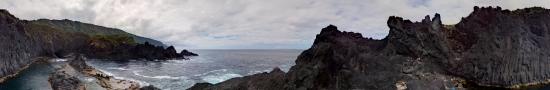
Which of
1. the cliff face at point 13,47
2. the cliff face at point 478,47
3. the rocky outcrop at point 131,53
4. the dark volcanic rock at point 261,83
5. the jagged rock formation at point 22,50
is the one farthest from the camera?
Answer: the rocky outcrop at point 131,53

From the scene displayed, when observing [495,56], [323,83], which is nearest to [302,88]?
[323,83]

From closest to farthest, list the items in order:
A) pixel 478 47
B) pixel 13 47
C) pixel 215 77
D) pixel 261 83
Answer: pixel 261 83 → pixel 478 47 → pixel 215 77 → pixel 13 47

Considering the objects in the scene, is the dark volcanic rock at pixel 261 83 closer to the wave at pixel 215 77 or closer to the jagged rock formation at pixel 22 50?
the wave at pixel 215 77

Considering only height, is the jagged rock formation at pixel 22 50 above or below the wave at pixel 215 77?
above

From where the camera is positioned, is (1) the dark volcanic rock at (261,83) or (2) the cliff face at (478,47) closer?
(1) the dark volcanic rock at (261,83)

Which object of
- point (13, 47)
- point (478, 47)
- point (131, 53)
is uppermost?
point (13, 47)

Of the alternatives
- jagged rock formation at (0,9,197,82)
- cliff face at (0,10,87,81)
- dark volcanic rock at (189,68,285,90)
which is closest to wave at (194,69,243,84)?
jagged rock formation at (0,9,197,82)

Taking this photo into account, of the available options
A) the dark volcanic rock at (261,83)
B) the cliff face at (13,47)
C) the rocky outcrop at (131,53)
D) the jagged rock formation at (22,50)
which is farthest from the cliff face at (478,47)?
the rocky outcrop at (131,53)

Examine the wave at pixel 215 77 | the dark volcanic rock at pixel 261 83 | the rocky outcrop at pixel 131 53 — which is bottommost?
the wave at pixel 215 77

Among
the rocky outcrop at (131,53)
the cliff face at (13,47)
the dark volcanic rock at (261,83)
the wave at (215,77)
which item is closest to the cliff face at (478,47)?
the dark volcanic rock at (261,83)

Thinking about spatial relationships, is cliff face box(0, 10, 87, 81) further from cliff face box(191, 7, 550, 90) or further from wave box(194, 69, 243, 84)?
cliff face box(191, 7, 550, 90)

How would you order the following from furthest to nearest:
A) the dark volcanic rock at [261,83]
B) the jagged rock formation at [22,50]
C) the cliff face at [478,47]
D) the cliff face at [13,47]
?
the jagged rock formation at [22,50] < the cliff face at [13,47] < the cliff face at [478,47] < the dark volcanic rock at [261,83]

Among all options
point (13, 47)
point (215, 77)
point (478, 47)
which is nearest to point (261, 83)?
point (478, 47)

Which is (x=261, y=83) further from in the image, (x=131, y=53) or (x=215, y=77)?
(x=131, y=53)
